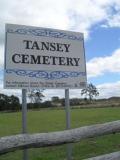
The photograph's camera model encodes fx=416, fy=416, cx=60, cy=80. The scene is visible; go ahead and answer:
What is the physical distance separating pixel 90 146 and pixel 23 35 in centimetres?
619

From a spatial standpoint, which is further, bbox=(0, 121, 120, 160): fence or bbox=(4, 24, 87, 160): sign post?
bbox=(4, 24, 87, 160): sign post

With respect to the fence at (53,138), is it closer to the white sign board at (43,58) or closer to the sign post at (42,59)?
the sign post at (42,59)

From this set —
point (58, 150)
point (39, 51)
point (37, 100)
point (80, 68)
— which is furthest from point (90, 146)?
point (37, 100)

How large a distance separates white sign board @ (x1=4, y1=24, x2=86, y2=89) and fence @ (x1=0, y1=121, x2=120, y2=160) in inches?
52.2

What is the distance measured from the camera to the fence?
4.99m

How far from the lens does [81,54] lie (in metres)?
7.48

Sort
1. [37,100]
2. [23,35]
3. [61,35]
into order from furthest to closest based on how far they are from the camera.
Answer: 1. [37,100]
2. [61,35]
3. [23,35]

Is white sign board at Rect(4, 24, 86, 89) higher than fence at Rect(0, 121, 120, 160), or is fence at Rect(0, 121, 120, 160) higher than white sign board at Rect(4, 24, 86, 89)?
white sign board at Rect(4, 24, 86, 89)

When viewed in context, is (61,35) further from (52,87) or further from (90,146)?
(90,146)

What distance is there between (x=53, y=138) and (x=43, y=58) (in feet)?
5.99

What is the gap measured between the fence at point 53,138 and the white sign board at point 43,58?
4.35 ft

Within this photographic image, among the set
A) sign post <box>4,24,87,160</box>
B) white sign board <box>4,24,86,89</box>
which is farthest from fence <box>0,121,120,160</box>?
white sign board <box>4,24,86,89</box>

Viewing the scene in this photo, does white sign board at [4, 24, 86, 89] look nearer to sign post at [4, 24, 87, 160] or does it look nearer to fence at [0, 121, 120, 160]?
sign post at [4, 24, 87, 160]

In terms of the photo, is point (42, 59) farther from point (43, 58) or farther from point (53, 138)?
point (53, 138)
